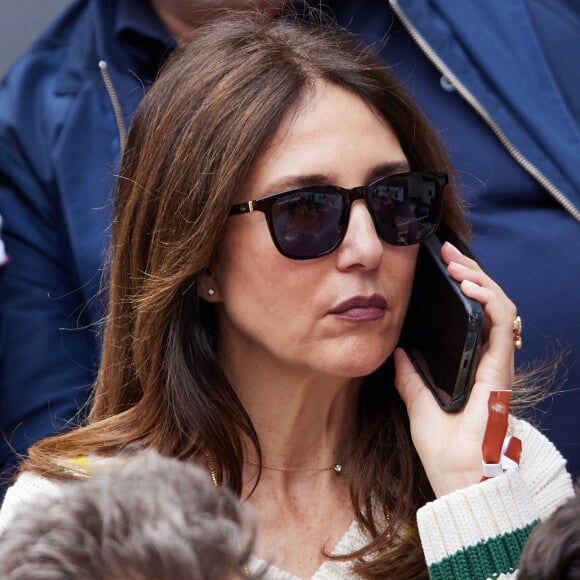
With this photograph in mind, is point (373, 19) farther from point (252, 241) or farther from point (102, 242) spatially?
point (252, 241)

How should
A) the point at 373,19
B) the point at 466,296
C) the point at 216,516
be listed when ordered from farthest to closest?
1. the point at 373,19
2. the point at 466,296
3. the point at 216,516

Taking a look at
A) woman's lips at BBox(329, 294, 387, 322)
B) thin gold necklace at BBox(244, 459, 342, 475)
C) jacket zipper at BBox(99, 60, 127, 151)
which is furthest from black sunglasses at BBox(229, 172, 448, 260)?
jacket zipper at BBox(99, 60, 127, 151)

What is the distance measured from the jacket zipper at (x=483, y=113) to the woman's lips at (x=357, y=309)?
898mm

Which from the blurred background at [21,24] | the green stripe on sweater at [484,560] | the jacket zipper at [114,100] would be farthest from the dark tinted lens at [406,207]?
the blurred background at [21,24]

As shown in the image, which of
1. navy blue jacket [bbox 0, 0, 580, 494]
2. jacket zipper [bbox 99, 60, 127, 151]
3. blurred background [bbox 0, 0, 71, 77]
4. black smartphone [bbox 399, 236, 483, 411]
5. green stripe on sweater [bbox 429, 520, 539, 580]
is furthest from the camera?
blurred background [bbox 0, 0, 71, 77]

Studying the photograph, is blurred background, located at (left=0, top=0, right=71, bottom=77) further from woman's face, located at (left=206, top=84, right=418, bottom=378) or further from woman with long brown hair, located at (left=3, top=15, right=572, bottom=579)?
woman's face, located at (left=206, top=84, right=418, bottom=378)

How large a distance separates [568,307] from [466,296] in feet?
2.08

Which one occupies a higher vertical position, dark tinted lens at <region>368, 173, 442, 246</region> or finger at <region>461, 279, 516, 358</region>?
dark tinted lens at <region>368, 173, 442, 246</region>

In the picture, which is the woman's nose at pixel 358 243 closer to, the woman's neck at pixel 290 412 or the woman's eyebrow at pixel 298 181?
the woman's eyebrow at pixel 298 181

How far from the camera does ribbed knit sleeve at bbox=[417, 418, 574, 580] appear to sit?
1.88 metres

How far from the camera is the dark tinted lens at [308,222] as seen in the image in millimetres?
1997

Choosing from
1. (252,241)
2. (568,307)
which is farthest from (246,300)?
(568,307)

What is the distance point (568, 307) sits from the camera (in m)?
2.68

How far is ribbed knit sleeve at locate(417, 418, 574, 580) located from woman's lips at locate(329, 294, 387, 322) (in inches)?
13.7
